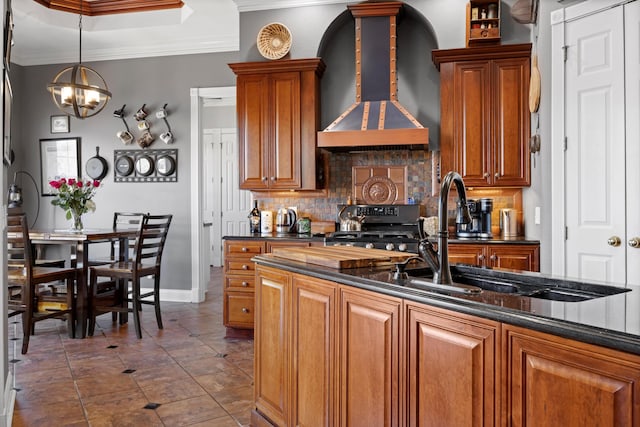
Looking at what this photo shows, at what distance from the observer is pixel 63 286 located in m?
4.64

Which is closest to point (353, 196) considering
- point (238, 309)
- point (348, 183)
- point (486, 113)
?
point (348, 183)

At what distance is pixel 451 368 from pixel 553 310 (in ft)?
1.15

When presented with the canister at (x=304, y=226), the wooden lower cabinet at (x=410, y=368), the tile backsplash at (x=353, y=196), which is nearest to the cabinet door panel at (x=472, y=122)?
the tile backsplash at (x=353, y=196)

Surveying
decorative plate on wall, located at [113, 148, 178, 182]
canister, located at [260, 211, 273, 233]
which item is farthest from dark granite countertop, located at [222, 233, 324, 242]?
decorative plate on wall, located at [113, 148, 178, 182]

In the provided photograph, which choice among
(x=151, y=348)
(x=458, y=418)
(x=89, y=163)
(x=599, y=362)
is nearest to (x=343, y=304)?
(x=458, y=418)

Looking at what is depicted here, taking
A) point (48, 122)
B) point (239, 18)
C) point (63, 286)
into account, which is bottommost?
point (63, 286)

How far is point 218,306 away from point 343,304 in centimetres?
391

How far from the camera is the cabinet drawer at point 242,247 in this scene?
168 inches

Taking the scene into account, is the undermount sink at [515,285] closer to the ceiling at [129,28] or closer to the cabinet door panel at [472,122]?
the cabinet door panel at [472,122]

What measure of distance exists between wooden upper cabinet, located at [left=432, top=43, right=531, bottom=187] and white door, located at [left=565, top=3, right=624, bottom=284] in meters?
0.80

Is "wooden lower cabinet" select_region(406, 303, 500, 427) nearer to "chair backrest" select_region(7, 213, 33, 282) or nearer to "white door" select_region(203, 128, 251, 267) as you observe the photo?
"chair backrest" select_region(7, 213, 33, 282)

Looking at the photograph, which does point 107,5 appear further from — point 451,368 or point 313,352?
point 451,368

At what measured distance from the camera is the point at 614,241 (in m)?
3.07

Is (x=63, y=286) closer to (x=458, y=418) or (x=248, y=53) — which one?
(x=248, y=53)
